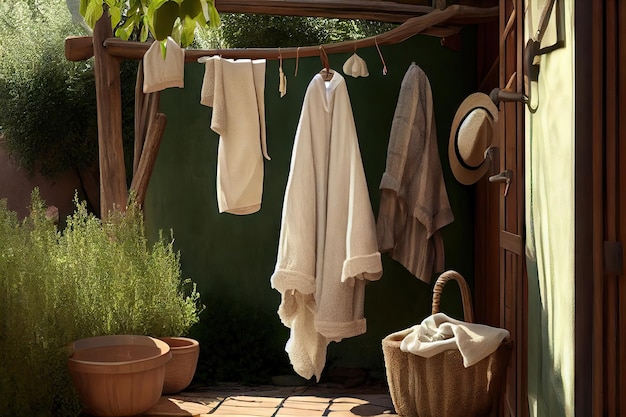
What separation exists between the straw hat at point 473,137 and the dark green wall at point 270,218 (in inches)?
39.5

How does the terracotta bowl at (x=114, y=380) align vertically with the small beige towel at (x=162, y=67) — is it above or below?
below

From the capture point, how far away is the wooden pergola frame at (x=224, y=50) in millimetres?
4336

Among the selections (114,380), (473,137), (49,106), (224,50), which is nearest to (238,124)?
(224,50)

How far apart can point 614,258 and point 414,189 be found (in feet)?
9.29

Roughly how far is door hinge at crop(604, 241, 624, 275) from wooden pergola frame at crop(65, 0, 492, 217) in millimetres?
2755

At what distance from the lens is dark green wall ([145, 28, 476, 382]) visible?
5.18 meters

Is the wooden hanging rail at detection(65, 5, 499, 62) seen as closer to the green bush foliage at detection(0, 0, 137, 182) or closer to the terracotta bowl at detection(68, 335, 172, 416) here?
the terracotta bowl at detection(68, 335, 172, 416)

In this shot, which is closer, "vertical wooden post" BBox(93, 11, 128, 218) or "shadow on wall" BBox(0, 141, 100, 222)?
"vertical wooden post" BBox(93, 11, 128, 218)

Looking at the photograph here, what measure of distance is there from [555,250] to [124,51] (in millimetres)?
3097

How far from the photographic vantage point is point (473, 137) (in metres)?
3.70

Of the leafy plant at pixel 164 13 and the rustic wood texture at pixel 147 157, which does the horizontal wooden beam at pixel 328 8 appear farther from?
the leafy plant at pixel 164 13

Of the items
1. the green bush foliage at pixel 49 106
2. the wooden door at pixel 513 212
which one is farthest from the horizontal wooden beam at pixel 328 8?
the green bush foliage at pixel 49 106

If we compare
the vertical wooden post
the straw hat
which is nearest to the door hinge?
the straw hat

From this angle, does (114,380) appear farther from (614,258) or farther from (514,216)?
(614,258)
